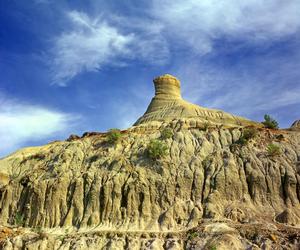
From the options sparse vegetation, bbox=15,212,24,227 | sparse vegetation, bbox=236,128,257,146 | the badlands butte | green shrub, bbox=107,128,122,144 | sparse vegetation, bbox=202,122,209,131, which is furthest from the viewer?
sparse vegetation, bbox=202,122,209,131

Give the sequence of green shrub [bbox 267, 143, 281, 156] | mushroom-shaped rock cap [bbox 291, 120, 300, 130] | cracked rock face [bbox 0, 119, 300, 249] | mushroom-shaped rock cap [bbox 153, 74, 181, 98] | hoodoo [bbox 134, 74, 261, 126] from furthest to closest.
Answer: mushroom-shaped rock cap [bbox 153, 74, 181, 98] → hoodoo [bbox 134, 74, 261, 126] → mushroom-shaped rock cap [bbox 291, 120, 300, 130] → green shrub [bbox 267, 143, 281, 156] → cracked rock face [bbox 0, 119, 300, 249]

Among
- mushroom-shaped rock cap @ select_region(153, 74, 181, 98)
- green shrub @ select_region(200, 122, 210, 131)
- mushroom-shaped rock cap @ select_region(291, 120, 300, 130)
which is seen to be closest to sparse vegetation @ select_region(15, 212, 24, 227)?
green shrub @ select_region(200, 122, 210, 131)

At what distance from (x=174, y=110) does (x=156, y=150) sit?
42.7 ft

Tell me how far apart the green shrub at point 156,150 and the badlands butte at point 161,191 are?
9cm

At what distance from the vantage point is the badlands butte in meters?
40.6

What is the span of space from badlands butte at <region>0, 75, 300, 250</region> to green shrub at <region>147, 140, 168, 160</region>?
0.09 metres

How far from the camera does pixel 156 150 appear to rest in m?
47.7

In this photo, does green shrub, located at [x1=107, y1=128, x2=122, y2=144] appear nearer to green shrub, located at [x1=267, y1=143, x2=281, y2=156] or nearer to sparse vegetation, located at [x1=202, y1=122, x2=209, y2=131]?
sparse vegetation, located at [x1=202, y1=122, x2=209, y2=131]

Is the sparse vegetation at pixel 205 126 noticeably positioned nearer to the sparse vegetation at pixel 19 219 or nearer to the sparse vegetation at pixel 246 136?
the sparse vegetation at pixel 246 136

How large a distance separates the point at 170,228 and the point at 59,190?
10.9 m

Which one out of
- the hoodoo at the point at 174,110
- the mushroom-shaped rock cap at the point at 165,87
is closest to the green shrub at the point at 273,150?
the hoodoo at the point at 174,110

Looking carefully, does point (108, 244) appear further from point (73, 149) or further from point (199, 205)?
point (73, 149)

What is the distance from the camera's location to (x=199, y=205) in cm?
4338

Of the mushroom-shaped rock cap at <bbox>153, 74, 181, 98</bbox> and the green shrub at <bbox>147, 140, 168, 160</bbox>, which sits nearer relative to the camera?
the green shrub at <bbox>147, 140, 168, 160</bbox>
